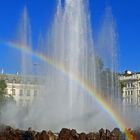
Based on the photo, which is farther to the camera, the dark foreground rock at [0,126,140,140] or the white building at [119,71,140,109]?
the white building at [119,71,140,109]

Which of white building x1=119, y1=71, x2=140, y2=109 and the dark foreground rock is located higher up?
white building x1=119, y1=71, x2=140, y2=109

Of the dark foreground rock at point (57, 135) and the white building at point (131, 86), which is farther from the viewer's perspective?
the white building at point (131, 86)

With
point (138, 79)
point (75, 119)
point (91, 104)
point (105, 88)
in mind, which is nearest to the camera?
point (75, 119)

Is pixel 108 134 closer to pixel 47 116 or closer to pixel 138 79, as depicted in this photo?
pixel 47 116

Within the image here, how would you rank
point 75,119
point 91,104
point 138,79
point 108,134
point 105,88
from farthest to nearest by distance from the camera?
point 138,79 < point 105,88 < point 91,104 < point 75,119 < point 108,134

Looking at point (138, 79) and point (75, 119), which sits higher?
point (138, 79)

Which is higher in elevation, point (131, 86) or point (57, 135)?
point (131, 86)

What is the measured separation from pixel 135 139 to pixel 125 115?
11.3 m

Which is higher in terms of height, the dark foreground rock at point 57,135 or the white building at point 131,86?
the white building at point 131,86

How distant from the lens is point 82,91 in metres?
35.8

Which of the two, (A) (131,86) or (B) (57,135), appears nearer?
(B) (57,135)

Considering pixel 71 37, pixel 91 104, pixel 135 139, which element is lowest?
pixel 135 139

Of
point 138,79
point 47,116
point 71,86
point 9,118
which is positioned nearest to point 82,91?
point 71,86

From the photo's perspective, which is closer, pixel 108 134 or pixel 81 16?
pixel 108 134
